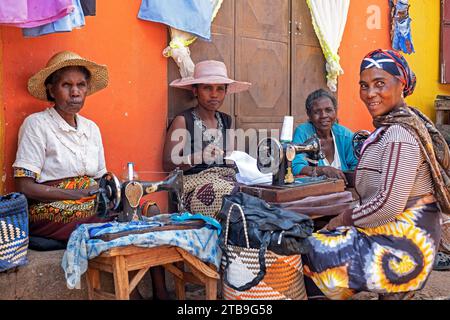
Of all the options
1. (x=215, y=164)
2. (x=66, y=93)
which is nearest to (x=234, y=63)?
(x=215, y=164)

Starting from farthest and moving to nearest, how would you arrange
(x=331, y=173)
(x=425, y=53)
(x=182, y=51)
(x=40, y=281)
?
(x=425, y=53) → (x=182, y=51) → (x=331, y=173) → (x=40, y=281)

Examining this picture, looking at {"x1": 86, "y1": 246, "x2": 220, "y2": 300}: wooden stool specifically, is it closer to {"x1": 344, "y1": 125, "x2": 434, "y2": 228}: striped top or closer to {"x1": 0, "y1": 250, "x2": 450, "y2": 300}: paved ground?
{"x1": 0, "y1": 250, "x2": 450, "y2": 300}: paved ground

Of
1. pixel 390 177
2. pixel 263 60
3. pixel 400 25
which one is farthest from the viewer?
pixel 400 25

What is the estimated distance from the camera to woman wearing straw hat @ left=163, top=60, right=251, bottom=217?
394 cm

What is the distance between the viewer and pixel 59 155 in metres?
3.44

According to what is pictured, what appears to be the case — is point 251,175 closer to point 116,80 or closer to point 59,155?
point 59,155

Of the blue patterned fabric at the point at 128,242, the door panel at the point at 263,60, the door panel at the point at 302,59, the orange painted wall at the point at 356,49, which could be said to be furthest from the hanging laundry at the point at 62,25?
the orange painted wall at the point at 356,49

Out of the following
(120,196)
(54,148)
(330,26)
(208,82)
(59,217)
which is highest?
(330,26)

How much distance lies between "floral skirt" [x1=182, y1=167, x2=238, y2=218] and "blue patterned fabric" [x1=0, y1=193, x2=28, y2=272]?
4.22ft

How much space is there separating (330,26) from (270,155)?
292 cm

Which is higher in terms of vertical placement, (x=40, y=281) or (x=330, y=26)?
(x=330, y=26)

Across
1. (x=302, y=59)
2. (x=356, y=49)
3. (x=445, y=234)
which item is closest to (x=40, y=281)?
(x=445, y=234)

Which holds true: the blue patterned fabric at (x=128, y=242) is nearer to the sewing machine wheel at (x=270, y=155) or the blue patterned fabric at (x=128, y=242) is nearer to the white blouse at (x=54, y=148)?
the sewing machine wheel at (x=270, y=155)
